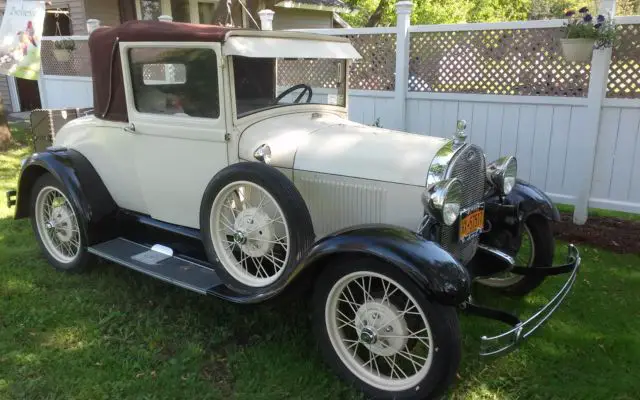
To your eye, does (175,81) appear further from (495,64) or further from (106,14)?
(106,14)

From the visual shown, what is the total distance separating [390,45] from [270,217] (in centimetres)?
396

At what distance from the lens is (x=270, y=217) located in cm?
309

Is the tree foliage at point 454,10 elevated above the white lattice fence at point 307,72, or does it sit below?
above

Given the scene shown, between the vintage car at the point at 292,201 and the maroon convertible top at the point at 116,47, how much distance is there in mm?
13

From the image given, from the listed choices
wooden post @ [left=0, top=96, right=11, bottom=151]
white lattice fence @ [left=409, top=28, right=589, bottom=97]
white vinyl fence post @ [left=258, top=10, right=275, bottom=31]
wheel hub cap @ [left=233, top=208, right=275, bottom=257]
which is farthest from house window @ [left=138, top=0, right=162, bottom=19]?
wheel hub cap @ [left=233, top=208, right=275, bottom=257]

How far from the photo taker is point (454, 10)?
819 inches

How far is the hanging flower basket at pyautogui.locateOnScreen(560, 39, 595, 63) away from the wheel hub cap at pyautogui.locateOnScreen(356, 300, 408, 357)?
3.66 metres

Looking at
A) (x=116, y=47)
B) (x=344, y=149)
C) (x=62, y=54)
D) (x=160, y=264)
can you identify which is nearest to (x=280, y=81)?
(x=344, y=149)

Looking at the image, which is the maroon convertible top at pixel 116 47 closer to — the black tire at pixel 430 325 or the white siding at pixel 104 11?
the black tire at pixel 430 325

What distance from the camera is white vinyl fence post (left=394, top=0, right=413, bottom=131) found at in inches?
237

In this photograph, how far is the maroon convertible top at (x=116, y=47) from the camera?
3160 millimetres

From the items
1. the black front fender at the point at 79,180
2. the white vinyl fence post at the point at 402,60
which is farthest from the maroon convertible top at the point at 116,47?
the white vinyl fence post at the point at 402,60

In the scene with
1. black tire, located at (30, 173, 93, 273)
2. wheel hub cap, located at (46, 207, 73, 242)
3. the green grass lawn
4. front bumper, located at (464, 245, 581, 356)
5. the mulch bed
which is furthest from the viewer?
the mulch bed

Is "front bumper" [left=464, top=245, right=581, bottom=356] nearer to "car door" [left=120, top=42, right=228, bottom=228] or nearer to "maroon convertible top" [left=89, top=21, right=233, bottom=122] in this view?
"car door" [left=120, top=42, right=228, bottom=228]
